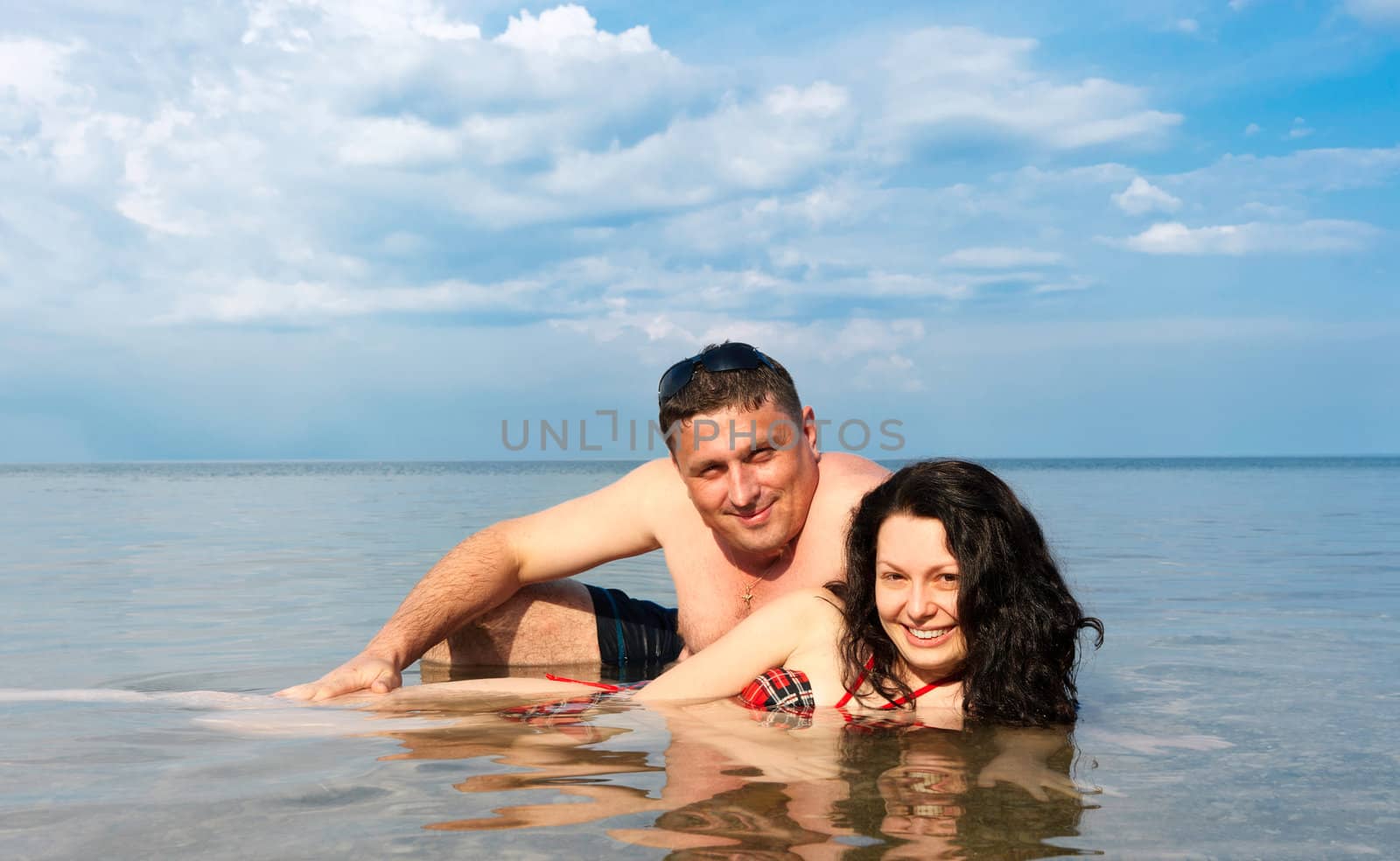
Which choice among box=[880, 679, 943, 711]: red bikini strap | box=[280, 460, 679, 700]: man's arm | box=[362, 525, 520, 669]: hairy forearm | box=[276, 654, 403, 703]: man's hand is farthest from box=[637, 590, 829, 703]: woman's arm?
box=[362, 525, 520, 669]: hairy forearm

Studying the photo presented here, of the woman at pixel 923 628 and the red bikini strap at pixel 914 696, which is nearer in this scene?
the woman at pixel 923 628

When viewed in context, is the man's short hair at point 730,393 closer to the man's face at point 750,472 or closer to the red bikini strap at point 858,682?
the man's face at point 750,472

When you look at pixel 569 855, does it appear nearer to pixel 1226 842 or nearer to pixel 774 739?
pixel 774 739

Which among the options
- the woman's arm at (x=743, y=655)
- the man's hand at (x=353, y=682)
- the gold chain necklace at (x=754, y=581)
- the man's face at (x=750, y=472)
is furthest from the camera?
the gold chain necklace at (x=754, y=581)

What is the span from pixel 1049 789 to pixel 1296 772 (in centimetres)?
79

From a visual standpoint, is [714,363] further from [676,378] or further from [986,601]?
[986,601]

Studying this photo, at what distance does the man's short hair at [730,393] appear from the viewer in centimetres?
419

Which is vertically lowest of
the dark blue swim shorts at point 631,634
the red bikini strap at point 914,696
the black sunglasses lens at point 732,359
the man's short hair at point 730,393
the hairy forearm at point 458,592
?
the dark blue swim shorts at point 631,634

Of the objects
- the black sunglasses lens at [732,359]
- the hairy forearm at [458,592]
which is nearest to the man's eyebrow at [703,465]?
the black sunglasses lens at [732,359]

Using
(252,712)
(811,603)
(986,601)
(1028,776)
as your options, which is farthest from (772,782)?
(252,712)

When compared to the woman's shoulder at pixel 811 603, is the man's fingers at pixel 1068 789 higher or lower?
lower

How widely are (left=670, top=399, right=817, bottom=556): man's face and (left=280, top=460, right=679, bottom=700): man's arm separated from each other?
540 millimetres

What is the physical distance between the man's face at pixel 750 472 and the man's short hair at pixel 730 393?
0.03 m

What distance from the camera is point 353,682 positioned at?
4102 mm
